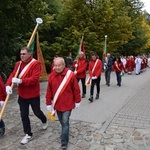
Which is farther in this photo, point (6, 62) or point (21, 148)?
point (6, 62)

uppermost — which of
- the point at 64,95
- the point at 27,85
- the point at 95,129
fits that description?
the point at 27,85

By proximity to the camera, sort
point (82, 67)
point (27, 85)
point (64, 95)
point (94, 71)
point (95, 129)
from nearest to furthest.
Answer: point (64, 95), point (27, 85), point (95, 129), point (94, 71), point (82, 67)

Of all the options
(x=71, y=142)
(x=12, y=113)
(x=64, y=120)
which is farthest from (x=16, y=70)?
(x=12, y=113)

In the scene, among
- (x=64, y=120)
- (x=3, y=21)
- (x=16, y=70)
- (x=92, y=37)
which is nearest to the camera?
(x=64, y=120)

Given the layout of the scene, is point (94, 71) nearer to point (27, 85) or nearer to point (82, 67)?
point (82, 67)

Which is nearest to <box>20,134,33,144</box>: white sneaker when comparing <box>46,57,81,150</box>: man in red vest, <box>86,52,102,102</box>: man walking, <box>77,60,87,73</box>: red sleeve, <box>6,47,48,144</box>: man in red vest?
<box>6,47,48,144</box>: man in red vest

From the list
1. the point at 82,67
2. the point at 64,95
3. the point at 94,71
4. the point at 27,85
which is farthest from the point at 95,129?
the point at 82,67

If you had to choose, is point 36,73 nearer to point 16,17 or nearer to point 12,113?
point 12,113

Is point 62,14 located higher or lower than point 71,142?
higher

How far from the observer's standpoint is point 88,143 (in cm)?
543

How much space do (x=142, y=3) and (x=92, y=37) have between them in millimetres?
25474

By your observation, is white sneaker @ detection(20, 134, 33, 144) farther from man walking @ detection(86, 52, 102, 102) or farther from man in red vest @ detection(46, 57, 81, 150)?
man walking @ detection(86, 52, 102, 102)

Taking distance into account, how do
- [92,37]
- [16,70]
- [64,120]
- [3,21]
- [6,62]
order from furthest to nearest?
[92,37] → [6,62] → [3,21] → [16,70] → [64,120]

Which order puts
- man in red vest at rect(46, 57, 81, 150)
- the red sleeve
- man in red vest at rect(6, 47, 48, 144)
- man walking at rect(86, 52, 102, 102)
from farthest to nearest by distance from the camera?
the red sleeve, man walking at rect(86, 52, 102, 102), man in red vest at rect(6, 47, 48, 144), man in red vest at rect(46, 57, 81, 150)
